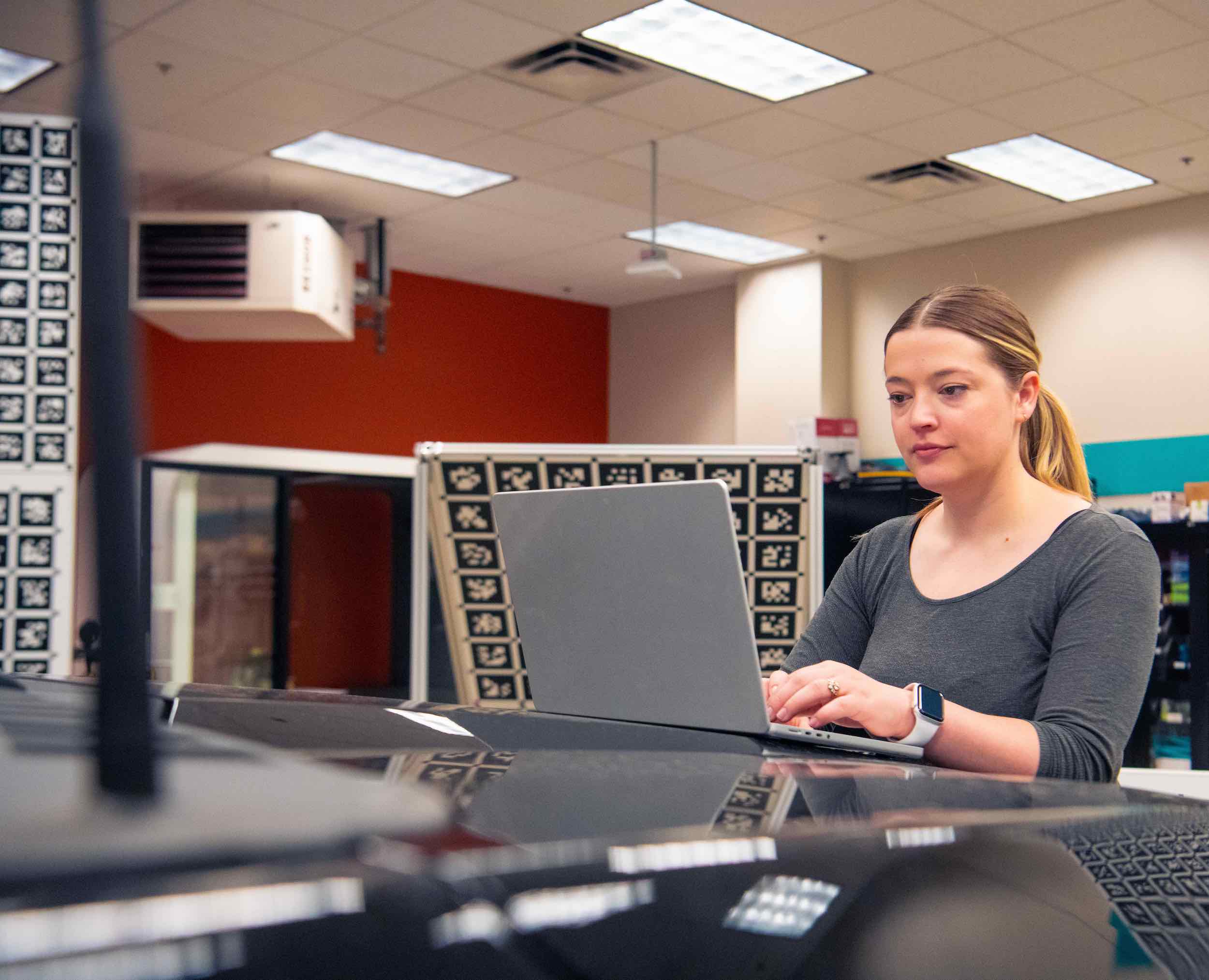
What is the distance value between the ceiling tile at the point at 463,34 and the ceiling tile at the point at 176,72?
2.31 ft

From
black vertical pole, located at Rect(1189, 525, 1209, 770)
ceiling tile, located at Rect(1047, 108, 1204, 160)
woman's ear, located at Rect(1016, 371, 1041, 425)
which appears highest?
ceiling tile, located at Rect(1047, 108, 1204, 160)

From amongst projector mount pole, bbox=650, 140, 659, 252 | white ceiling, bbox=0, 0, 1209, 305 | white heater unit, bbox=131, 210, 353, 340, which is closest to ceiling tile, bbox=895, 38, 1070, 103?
white ceiling, bbox=0, 0, 1209, 305

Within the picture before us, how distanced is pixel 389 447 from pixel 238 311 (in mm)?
2274

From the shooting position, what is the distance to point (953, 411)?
1470 millimetres

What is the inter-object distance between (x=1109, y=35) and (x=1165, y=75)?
1.77ft

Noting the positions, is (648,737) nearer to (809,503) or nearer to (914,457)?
(914,457)

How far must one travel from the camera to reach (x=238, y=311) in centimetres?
623

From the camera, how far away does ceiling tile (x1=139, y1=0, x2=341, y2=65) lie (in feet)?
14.5

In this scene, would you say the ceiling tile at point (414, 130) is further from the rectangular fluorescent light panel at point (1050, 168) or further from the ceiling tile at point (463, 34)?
the rectangular fluorescent light panel at point (1050, 168)

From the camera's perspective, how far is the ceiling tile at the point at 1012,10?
436 cm

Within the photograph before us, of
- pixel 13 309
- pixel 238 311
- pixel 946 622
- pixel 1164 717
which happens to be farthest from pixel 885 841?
pixel 238 311

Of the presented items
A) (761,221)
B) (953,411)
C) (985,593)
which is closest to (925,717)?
(985,593)

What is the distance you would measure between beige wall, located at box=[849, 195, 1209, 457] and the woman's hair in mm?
5630

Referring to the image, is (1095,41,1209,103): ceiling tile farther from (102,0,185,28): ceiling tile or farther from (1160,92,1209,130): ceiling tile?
(102,0,185,28): ceiling tile
